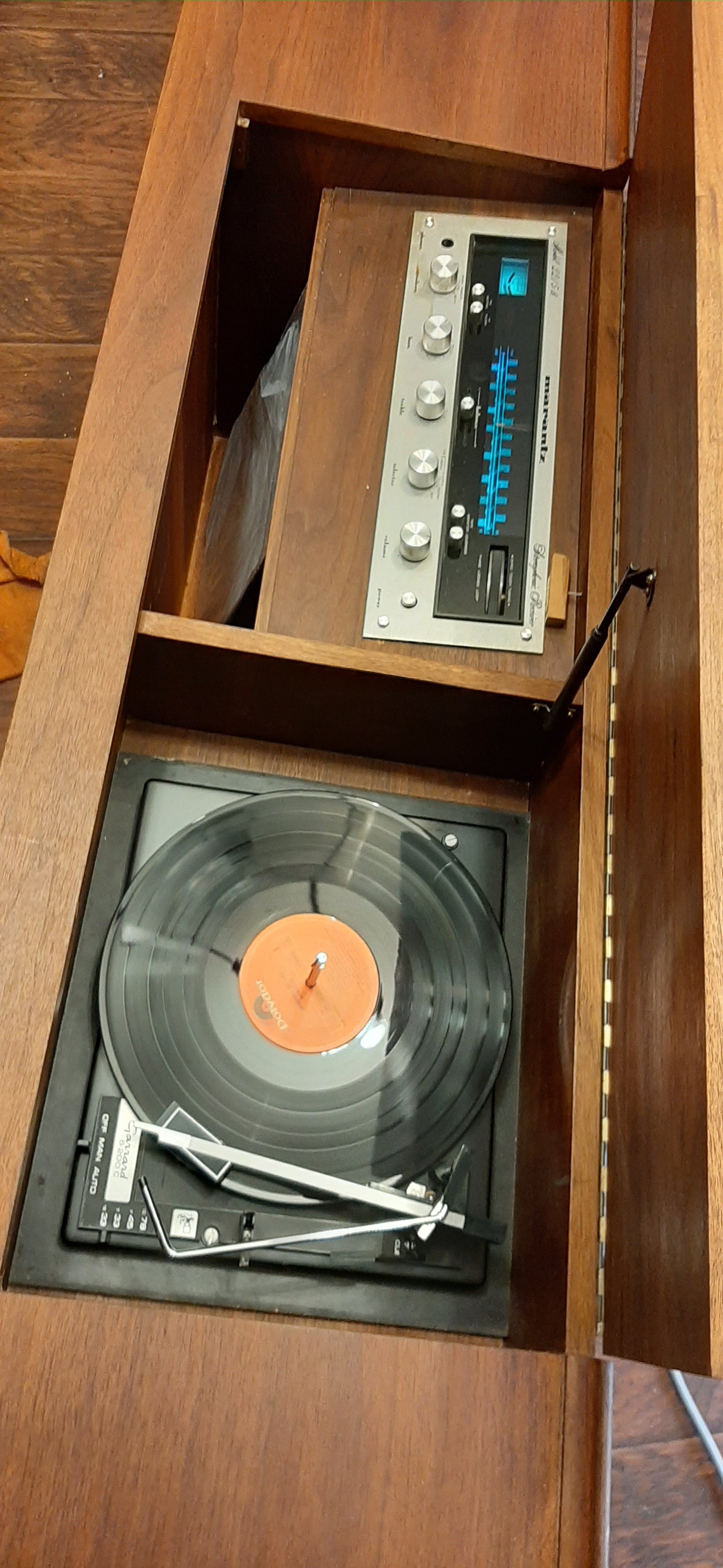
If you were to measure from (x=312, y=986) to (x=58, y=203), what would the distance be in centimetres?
171

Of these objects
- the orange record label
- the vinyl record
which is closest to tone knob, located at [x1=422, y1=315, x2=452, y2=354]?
the vinyl record

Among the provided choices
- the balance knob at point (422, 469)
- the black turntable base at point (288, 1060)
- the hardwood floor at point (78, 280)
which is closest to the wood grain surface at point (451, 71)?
the balance knob at point (422, 469)

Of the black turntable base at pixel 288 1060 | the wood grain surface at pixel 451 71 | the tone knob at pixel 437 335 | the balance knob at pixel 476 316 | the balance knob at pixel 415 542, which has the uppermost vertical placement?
the wood grain surface at pixel 451 71

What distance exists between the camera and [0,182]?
2.17 meters

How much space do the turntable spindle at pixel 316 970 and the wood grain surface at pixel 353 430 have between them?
0.96 feet

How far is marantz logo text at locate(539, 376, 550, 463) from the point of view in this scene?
1.21 m

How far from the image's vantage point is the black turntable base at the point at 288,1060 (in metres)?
0.92

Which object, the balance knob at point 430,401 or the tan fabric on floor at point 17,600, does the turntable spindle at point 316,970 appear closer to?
the balance knob at point 430,401

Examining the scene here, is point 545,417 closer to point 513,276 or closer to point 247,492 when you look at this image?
point 513,276

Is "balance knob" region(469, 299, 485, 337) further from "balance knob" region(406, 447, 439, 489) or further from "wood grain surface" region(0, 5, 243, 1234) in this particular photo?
"wood grain surface" region(0, 5, 243, 1234)

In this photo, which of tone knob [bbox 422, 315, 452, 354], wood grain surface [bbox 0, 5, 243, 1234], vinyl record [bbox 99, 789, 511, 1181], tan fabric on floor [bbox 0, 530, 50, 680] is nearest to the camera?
wood grain surface [bbox 0, 5, 243, 1234]

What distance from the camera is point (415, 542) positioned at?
114 cm

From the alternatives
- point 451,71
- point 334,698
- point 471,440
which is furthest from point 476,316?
point 334,698

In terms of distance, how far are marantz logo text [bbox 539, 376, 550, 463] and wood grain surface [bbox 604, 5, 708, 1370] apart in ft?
0.42
